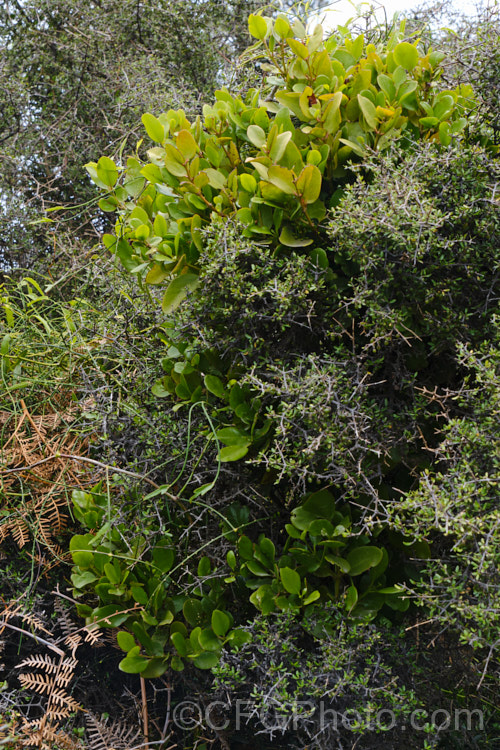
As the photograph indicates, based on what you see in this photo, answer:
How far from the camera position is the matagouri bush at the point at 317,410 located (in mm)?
1344

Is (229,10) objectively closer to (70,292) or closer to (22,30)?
(22,30)

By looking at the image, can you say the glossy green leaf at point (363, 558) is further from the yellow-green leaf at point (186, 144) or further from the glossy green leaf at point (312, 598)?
the yellow-green leaf at point (186, 144)

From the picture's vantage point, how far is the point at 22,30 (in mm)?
3910

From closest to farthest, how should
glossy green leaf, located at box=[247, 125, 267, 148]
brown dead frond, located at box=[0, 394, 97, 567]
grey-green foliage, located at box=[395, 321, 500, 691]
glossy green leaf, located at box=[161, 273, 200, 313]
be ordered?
grey-green foliage, located at box=[395, 321, 500, 691] < glossy green leaf, located at box=[247, 125, 267, 148] < glossy green leaf, located at box=[161, 273, 200, 313] < brown dead frond, located at box=[0, 394, 97, 567]

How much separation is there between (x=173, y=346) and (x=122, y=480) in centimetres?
42

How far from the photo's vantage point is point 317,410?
1324 millimetres

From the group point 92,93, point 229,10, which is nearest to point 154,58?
point 92,93

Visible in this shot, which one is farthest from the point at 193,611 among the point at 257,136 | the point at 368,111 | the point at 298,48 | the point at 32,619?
the point at 298,48

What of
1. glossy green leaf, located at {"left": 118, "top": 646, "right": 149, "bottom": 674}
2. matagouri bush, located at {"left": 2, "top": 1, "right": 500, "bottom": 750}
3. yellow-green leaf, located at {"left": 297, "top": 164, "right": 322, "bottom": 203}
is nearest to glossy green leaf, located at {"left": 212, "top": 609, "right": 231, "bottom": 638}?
matagouri bush, located at {"left": 2, "top": 1, "right": 500, "bottom": 750}

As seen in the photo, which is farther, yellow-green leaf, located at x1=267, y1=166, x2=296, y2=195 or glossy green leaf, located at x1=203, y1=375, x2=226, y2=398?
glossy green leaf, located at x1=203, y1=375, x2=226, y2=398

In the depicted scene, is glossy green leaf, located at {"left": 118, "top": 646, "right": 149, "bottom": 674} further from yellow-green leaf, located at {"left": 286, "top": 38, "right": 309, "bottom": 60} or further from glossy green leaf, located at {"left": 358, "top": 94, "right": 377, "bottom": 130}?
yellow-green leaf, located at {"left": 286, "top": 38, "right": 309, "bottom": 60}

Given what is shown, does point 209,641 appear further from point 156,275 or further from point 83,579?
point 156,275

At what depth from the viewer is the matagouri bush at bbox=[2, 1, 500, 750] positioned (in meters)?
1.34

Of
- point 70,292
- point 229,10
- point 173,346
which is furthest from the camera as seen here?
point 229,10
